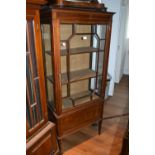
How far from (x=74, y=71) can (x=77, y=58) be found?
18 cm

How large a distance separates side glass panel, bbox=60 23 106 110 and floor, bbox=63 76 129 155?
2.10ft

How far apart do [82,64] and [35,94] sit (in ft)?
3.35

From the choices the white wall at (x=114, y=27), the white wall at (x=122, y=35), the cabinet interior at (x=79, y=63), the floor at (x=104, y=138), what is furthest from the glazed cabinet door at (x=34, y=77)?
the white wall at (x=122, y=35)

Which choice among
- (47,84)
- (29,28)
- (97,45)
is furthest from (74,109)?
(29,28)

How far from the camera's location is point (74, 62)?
83.3 inches

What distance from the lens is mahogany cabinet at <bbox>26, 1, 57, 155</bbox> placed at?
121cm

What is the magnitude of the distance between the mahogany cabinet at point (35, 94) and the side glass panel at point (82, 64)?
1.39 feet

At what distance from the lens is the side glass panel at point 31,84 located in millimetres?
1201

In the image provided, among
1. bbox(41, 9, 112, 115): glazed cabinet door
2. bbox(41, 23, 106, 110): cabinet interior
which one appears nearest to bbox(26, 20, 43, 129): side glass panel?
bbox(41, 9, 112, 115): glazed cabinet door

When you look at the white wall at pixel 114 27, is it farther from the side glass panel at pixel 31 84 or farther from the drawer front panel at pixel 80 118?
the side glass panel at pixel 31 84

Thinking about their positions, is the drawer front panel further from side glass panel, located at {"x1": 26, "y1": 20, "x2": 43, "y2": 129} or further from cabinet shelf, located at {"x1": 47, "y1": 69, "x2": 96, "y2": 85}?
side glass panel, located at {"x1": 26, "y1": 20, "x2": 43, "y2": 129}

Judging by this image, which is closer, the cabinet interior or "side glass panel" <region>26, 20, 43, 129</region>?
"side glass panel" <region>26, 20, 43, 129</region>
